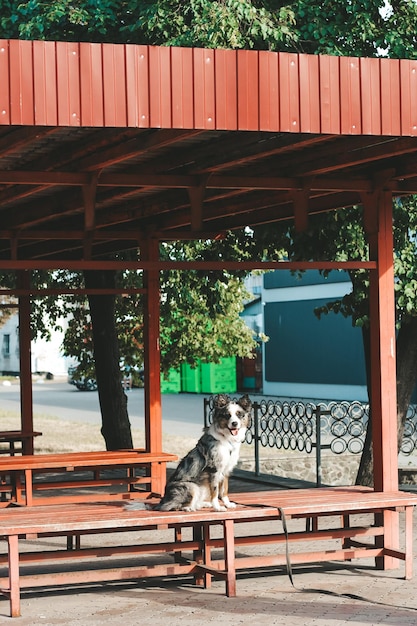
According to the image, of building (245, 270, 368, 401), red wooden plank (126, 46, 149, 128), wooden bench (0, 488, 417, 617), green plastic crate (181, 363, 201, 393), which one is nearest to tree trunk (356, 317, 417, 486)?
wooden bench (0, 488, 417, 617)

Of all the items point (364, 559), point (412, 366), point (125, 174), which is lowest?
point (364, 559)

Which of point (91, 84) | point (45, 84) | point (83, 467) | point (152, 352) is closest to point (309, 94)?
point (91, 84)

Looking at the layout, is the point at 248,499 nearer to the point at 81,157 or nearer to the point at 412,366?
the point at 81,157

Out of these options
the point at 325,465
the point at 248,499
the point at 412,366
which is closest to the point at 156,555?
the point at 248,499

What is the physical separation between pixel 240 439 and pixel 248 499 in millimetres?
810

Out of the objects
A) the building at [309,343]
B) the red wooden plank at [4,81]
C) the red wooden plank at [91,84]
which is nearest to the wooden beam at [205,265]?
the red wooden plank at [91,84]

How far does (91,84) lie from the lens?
7930mm

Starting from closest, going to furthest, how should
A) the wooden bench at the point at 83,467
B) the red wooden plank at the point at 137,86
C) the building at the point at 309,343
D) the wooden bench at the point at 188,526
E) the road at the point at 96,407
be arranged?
the red wooden plank at the point at 137,86 → the wooden bench at the point at 188,526 → the wooden bench at the point at 83,467 → the road at the point at 96,407 → the building at the point at 309,343

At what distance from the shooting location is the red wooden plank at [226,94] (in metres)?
8.19

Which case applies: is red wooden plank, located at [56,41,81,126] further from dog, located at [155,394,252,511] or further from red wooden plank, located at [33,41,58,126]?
dog, located at [155,394,252,511]

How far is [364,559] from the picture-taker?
10984mm

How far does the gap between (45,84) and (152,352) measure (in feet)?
20.7

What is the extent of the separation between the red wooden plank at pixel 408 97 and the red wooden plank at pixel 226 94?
128 cm

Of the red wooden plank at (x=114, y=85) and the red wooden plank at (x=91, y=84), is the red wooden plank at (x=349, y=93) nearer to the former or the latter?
the red wooden plank at (x=114, y=85)
